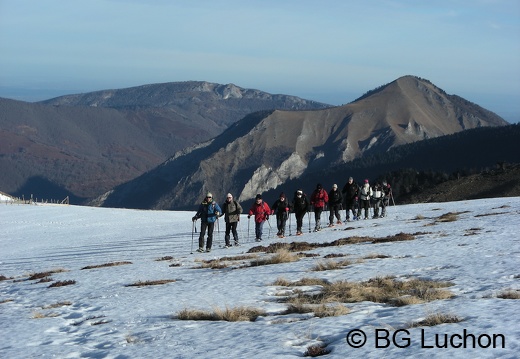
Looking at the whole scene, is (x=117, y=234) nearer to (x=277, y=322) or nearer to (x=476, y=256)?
(x=476, y=256)

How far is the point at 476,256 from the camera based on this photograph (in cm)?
1664

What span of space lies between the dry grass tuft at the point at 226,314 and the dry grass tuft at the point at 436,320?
2777mm

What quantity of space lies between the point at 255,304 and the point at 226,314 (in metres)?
1.21

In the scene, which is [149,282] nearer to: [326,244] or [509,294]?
[326,244]

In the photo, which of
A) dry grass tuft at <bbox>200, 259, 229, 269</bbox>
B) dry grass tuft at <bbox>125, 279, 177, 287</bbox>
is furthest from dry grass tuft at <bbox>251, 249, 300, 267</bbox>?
dry grass tuft at <bbox>125, 279, 177, 287</bbox>

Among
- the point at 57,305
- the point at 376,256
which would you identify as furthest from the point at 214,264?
the point at 57,305

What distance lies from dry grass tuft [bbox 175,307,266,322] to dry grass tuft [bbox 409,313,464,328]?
278 cm

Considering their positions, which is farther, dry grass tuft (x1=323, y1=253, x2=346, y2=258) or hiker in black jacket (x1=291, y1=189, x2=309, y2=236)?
hiker in black jacket (x1=291, y1=189, x2=309, y2=236)

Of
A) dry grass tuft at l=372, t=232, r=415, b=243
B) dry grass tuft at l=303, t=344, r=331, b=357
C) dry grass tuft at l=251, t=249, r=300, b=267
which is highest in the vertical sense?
dry grass tuft at l=372, t=232, r=415, b=243

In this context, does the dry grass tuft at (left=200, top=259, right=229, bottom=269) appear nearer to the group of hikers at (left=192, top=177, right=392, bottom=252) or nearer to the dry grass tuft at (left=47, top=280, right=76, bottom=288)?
the dry grass tuft at (left=47, top=280, right=76, bottom=288)

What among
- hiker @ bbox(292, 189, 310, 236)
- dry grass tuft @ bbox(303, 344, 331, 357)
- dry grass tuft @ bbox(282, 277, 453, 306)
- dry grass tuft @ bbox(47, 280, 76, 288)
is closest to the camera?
dry grass tuft @ bbox(303, 344, 331, 357)

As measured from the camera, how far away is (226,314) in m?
11.7

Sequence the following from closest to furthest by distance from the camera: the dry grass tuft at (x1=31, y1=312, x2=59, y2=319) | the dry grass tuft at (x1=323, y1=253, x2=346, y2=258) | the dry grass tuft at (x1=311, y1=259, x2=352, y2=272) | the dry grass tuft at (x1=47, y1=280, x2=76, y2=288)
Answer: the dry grass tuft at (x1=31, y1=312, x2=59, y2=319) < the dry grass tuft at (x1=311, y1=259, x2=352, y2=272) < the dry grass tuft at (x1=47, y1=280, x2=76, y2=288) < the dry grass tuft at (x1=323, y1=253, x2=346, y2=258)

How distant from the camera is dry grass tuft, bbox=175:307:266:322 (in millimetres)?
11625
